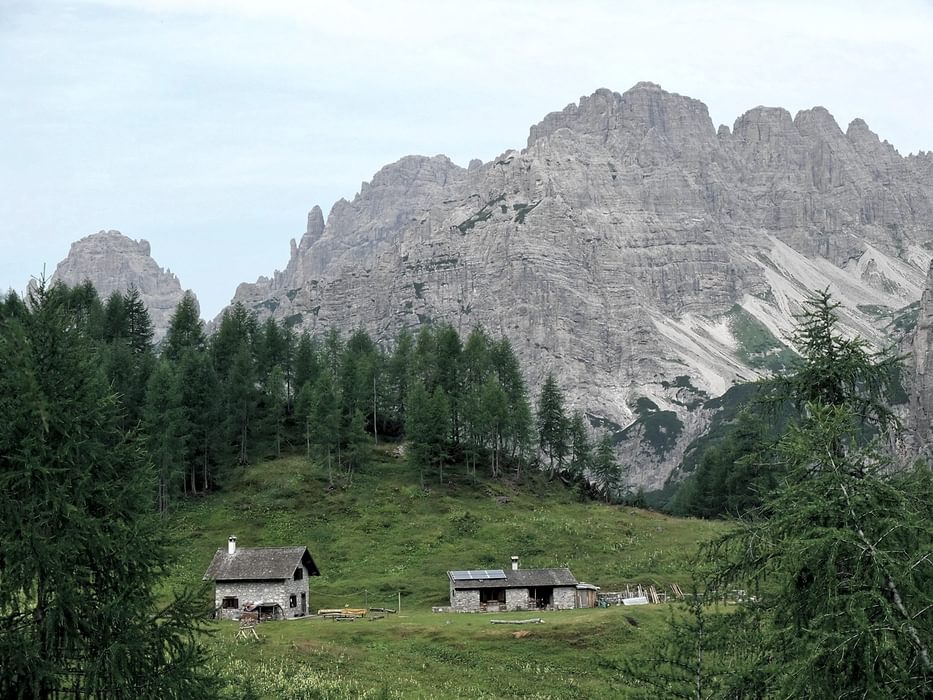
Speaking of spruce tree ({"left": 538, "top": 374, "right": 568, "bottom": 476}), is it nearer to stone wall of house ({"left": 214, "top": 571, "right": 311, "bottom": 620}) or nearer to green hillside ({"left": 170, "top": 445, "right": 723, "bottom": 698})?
green hillside ({"left": 170, "top": 445, "right": 723, "bottom": 698})

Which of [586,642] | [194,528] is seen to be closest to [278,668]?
[586,642]

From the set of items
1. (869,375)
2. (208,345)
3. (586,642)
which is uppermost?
(208,345)

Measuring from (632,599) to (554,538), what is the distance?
58.4 ft

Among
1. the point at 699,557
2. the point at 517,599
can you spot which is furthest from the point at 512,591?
the point at 699,557

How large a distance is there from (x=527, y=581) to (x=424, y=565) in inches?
509

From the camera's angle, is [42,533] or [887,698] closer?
[887,698]

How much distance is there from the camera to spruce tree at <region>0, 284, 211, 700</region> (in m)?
13.1

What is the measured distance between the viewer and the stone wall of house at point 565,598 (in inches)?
2509

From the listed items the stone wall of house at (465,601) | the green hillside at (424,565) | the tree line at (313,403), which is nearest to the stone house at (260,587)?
the green hillside at (424,565)

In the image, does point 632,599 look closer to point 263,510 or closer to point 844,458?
point 263,510

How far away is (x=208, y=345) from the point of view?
404ft

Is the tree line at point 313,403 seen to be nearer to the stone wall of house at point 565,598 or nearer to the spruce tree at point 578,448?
the spruce tree at point 578,448

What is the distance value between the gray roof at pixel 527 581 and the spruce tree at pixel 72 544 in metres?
50.4

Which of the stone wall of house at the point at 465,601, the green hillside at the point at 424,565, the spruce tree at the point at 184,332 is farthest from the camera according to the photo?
the spruce tree at the point at 184,332
